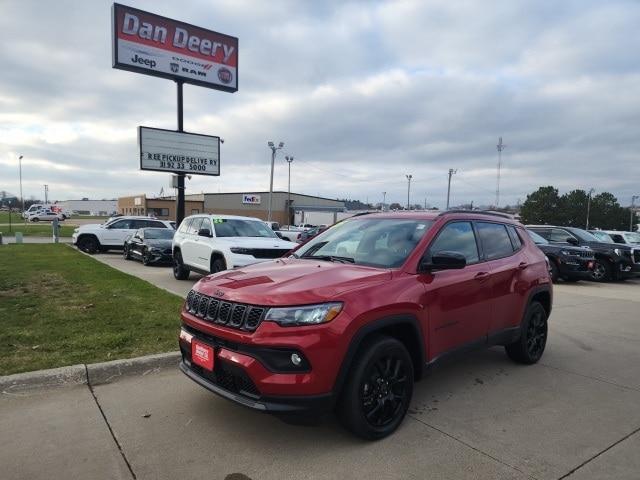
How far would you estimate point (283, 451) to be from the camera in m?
3.33

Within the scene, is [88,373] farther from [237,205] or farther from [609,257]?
[237,205]

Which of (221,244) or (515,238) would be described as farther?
(221,244)

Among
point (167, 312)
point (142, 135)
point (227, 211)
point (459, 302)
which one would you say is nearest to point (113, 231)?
point (142, 135)

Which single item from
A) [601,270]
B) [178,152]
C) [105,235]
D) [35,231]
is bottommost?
[35,231]

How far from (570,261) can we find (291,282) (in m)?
A: 12.7

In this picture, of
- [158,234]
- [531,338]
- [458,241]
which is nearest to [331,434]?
[458,241]

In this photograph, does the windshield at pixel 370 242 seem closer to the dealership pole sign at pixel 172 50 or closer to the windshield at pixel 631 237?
the dealership pole sign at pixel 172 50

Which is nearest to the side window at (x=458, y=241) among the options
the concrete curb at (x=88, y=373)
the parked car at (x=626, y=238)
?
the concrete curb at (x=88, y=373)

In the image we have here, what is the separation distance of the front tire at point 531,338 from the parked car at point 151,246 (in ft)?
41.5

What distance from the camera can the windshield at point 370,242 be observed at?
13.5ft

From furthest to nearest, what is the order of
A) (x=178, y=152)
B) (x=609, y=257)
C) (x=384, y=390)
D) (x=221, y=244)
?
(x=178, y=152), (x=609, y=257), (x=221, y=244), (x=384, y=390)

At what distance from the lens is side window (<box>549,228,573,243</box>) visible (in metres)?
15.0

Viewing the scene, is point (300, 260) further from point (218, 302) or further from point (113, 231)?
point (113, 231)

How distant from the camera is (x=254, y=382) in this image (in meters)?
3.13
